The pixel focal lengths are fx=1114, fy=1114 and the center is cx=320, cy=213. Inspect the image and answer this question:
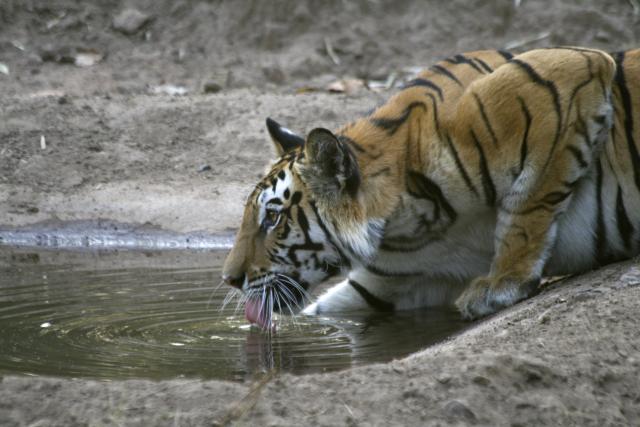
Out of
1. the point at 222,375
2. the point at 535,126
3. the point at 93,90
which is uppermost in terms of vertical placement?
the point at 93,90

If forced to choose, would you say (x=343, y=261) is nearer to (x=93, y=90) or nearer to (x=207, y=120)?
(x=207, y=120)

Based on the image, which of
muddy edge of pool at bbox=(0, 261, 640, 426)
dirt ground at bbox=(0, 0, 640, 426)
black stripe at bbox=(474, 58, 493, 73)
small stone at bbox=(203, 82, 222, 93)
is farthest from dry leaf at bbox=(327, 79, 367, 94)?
muddy edge of pool at bbox=(0, 261, 640, 426)

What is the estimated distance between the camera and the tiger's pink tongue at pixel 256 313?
4.94 meters

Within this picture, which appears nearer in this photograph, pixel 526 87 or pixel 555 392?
pixel 555 392

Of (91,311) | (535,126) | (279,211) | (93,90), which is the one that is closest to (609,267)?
(535,126)

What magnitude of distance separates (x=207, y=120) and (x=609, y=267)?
16.2ft

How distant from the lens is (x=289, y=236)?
4.88 metres

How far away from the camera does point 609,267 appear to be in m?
5.02

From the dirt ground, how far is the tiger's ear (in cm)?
83

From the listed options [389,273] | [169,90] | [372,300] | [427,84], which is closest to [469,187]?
[427,84]

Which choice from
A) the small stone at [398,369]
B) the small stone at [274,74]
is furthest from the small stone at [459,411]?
the small stone at [274,74]

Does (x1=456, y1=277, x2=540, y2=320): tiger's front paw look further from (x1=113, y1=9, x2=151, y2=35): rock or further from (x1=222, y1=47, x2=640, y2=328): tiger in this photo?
(x1=113, y1=9, x2=151, y2=35): rock

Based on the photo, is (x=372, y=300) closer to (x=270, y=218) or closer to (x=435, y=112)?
(x=270, y=218)

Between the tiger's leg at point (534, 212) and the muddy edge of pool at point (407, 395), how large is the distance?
3.99ft
